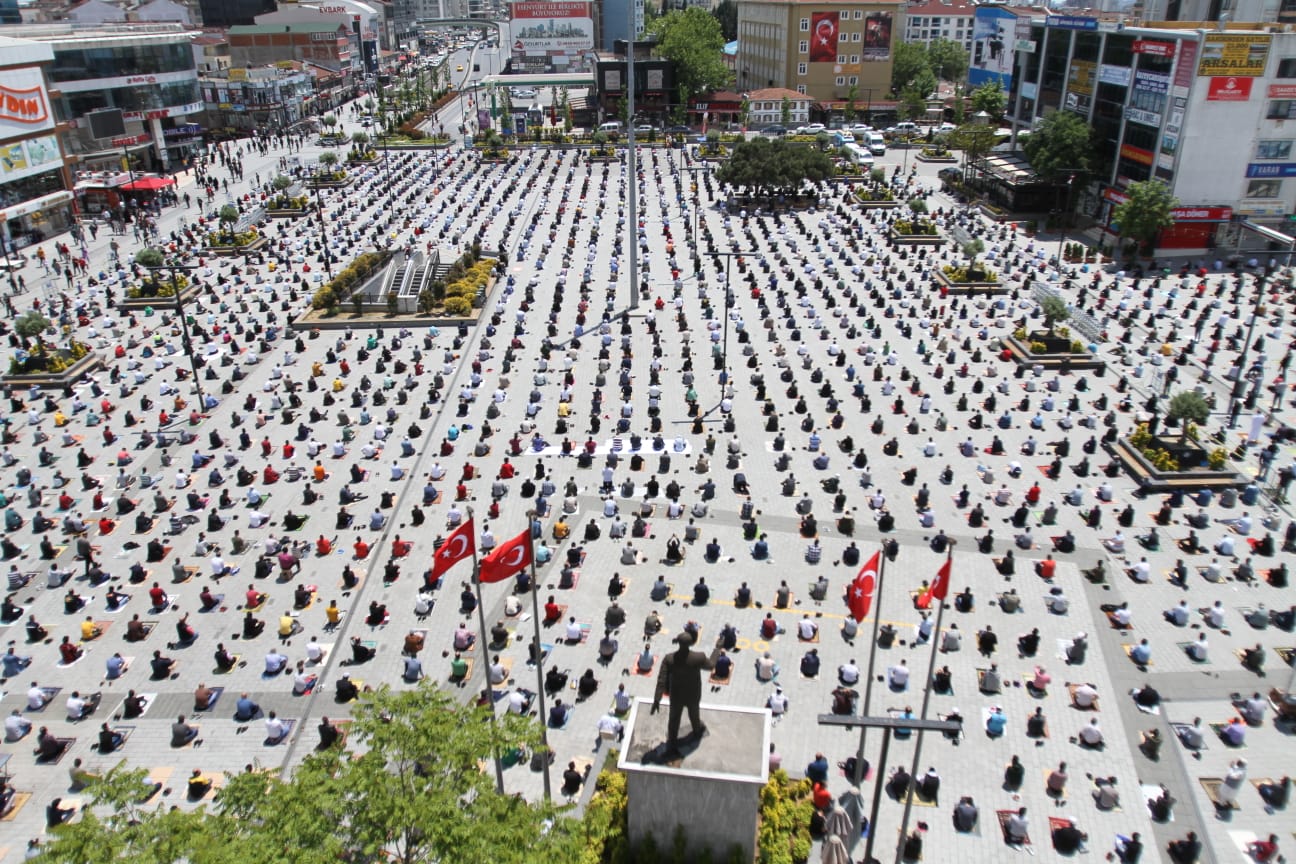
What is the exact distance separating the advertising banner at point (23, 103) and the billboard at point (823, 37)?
7703 cm

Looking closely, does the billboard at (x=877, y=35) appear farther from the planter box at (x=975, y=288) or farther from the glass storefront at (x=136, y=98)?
the glass storefront at (x=136, y=98)

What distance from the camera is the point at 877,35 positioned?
104812mm

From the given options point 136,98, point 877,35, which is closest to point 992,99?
point 877,35

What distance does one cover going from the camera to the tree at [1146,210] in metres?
50.8

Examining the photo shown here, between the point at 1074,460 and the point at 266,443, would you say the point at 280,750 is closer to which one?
the point at 266,443

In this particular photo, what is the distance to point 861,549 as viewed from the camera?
27000 mm

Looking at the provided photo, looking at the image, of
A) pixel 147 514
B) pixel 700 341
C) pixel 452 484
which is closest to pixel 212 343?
pixel 147 514

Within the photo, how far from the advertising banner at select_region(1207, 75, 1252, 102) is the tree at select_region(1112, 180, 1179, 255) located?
5.30 meters

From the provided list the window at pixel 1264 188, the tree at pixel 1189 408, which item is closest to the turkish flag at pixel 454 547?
the tree at pixel 1189 408

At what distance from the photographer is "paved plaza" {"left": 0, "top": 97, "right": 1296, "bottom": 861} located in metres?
20.0

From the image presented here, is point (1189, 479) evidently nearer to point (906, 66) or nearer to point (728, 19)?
point (906, 66)

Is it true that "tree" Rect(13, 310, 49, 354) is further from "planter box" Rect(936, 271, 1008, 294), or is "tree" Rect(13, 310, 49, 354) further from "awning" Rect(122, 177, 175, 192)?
"planter box" Rect(936, 271, 1008, 294)

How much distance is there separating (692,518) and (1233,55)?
146 feet

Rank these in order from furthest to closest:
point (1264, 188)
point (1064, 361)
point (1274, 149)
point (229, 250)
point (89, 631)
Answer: point (229, 250) < point (1264, 188) < point (1274, 149) < point (1064, 361) < point (89, 631)
